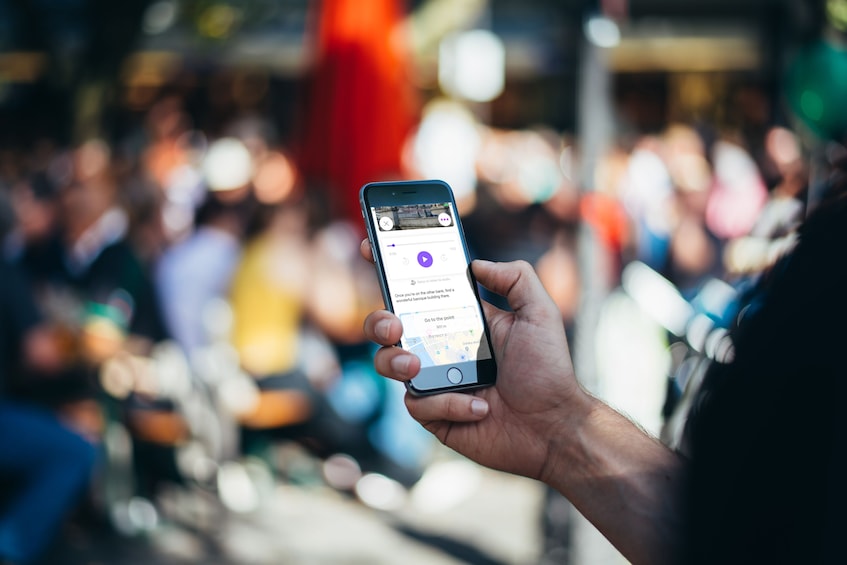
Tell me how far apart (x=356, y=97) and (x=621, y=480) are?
13.8ft

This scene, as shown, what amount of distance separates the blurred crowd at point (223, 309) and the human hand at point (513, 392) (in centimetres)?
264

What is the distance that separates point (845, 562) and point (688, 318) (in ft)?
8.67

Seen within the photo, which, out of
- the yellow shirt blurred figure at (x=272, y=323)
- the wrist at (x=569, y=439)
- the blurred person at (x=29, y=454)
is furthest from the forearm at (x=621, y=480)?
the yellow shirt blurred figure at (x=272, y=323)

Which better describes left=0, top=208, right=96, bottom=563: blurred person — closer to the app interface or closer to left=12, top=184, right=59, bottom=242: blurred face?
left=12, top=184, right=59, bottom=242: blurred face

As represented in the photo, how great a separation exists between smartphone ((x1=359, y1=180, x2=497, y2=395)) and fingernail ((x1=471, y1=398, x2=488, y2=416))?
6 cm

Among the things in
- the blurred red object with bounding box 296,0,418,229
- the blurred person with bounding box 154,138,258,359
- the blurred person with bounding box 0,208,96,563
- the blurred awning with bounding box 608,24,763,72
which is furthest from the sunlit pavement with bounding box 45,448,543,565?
the blurred awning with bounding box 608,24,763,72

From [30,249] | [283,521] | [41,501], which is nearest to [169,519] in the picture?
[283,521]

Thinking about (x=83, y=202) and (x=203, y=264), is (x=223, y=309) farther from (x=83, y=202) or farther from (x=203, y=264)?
(x=83, y=202)

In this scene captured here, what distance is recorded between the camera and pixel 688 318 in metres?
3.39

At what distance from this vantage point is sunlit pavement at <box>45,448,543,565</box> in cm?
452

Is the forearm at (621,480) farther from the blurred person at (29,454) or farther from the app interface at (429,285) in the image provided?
→ the blurred person at (29,454)

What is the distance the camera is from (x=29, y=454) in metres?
3.77

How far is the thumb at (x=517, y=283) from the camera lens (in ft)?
5.60

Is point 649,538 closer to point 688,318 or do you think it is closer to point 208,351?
point 688,318
